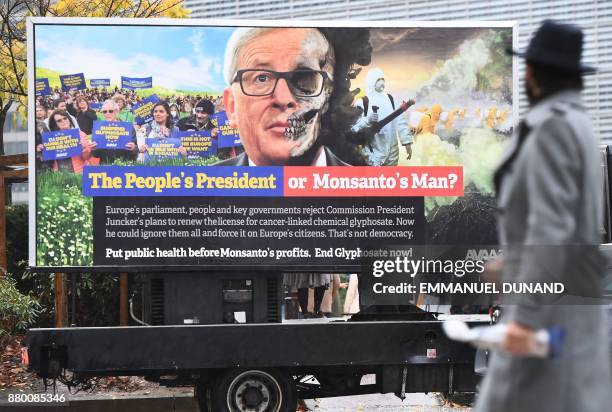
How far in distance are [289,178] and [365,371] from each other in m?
1.80

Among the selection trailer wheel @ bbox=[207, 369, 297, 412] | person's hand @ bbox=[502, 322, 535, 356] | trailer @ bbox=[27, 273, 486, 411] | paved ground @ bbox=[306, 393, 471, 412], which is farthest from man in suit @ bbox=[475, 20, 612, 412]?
paved ground @ bbox=[306, 393, 471, 412]

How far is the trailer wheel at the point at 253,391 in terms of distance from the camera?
30.1 feet

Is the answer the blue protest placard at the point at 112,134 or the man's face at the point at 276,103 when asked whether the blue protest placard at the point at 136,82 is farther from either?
the man's face at the point at 276,103

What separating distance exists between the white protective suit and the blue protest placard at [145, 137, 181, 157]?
152 centimetres

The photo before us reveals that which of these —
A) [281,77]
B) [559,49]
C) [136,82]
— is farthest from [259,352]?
[559,49]

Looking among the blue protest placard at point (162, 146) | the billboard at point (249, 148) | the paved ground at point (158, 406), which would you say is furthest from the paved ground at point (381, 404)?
the blue protest placard at point (162, 146)

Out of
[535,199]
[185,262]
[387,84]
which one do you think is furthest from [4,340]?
[535,199]

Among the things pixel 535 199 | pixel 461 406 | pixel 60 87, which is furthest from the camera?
pixel 461 406

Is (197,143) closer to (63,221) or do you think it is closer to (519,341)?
(63,221)

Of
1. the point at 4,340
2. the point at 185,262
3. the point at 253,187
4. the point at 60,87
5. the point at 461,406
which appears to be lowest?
the point at 461,406

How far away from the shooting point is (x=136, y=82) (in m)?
9.06

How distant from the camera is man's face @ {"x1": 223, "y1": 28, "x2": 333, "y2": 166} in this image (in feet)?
30.0

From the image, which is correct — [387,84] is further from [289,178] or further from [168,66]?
[168,66]

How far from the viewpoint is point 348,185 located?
920cm
